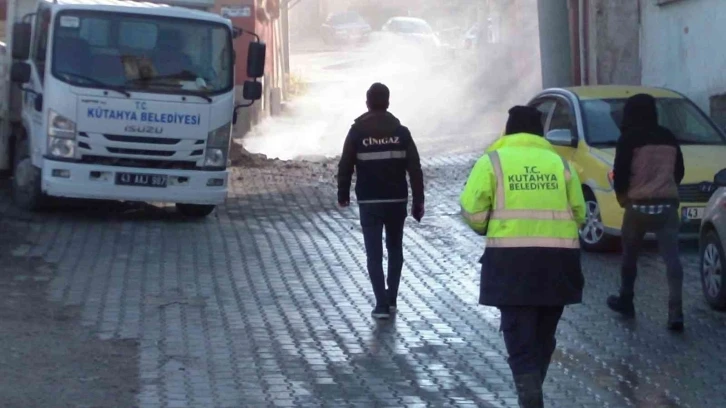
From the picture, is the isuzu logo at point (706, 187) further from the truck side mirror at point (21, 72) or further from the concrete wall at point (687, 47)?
the truck side mirror at point (21, 72)

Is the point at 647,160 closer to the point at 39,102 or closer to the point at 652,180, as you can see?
the point at 652,180

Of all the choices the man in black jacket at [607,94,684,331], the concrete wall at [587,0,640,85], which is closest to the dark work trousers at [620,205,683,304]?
the man in black jacket at [607,94,684,331]

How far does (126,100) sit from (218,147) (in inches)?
46.3

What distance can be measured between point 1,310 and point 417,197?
323 centimetres

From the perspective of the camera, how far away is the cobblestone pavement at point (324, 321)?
775cm

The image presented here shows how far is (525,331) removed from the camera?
654 centimetres

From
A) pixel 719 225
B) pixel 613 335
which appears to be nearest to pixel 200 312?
pixel 613 335

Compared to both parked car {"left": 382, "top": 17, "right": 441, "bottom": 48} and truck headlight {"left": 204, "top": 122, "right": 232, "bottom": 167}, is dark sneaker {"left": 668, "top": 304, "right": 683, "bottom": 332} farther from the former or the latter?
parked car {"left": 382, "top": 17, "right": 441, "bottom": 48}

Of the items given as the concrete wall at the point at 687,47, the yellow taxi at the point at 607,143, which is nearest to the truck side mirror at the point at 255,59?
the yellow taxi at the point at 607,143

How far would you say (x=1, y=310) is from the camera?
9836mm

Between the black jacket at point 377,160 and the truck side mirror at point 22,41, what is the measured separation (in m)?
6.03

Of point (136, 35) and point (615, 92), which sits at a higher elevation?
point (136, 35)

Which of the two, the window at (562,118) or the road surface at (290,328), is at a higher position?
the window at (562,118)

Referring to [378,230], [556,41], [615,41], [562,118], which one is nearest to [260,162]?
[556,41]
